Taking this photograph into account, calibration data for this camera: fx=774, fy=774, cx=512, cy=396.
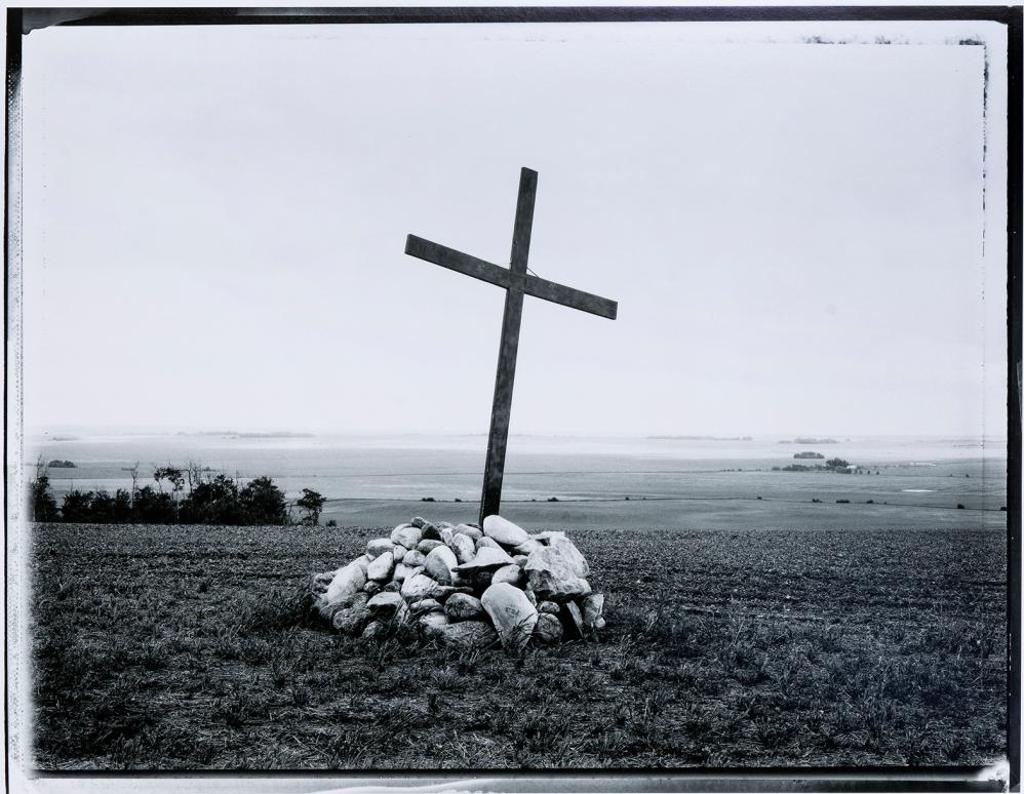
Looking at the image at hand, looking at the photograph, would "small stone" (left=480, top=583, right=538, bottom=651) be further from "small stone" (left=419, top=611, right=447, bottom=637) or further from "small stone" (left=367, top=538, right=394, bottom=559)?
"small stone" (left=367, top=538, right=394, bottom=559)

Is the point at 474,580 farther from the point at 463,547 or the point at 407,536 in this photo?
the point at 407,536

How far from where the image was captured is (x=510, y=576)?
5.64 meters

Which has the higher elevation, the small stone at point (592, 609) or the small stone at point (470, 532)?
the small stone at point (470, 532)

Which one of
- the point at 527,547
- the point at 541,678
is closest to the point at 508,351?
the point at 527,547

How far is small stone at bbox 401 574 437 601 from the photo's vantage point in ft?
18.2

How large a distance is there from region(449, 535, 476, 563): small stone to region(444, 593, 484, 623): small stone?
1.28 feet

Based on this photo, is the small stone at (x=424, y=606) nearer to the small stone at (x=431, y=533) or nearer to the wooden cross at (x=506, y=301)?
the small stone at (x=431, y=533)

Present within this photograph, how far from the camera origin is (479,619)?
18.0ft

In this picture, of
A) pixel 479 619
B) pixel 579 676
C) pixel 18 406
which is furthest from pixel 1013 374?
pixel 18 406

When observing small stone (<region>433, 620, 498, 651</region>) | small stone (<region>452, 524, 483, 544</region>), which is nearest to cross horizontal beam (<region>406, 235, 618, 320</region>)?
small stone (<region>452, 524, 483, 544</region>)

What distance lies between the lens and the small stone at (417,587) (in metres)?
5.54

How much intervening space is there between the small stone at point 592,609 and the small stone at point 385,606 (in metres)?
1.34

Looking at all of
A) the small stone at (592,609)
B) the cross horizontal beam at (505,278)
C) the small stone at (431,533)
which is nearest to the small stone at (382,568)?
the small stone at (431,533)

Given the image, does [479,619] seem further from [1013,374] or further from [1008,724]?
[1013,374]
